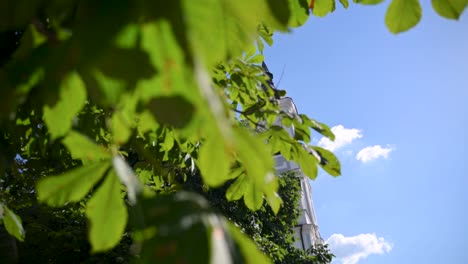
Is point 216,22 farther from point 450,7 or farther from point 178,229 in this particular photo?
point 450,7

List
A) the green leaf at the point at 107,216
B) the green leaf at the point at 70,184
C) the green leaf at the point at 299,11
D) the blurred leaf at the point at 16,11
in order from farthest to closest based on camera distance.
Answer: the green leaf at the point at 299,11 → the green leaf at the point at 70,184 → the green leaf at the point at 107,216 → the blurred leaf at the point at 16,11

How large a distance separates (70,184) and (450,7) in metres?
1.03

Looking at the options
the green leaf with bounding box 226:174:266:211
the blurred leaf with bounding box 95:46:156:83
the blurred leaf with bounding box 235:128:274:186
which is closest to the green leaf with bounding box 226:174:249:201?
the green leaf with bounding box 226:174:266:211

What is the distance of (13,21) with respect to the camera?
537mm

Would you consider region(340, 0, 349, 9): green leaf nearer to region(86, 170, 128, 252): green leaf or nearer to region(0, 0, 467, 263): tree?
region(0, 0, 467, 263): tree

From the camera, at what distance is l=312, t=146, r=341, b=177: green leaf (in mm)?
1560

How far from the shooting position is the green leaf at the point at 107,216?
0.66m

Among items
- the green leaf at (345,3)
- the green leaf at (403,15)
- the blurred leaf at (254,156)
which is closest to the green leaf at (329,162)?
the green leaf at (403,15)

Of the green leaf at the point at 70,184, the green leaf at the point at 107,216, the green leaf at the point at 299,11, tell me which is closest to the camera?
the green leaf at the point at 107,216

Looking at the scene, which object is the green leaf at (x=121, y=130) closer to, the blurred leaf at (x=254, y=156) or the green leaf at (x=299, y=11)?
the blurred leaf at (x=254, y=156)

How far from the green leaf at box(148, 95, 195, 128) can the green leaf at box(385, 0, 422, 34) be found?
77 centimetres

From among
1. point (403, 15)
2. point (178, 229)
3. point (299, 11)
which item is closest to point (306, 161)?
point (299, 11)

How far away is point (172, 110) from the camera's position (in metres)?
0.46

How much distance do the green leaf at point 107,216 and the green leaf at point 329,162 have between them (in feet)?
3.35
